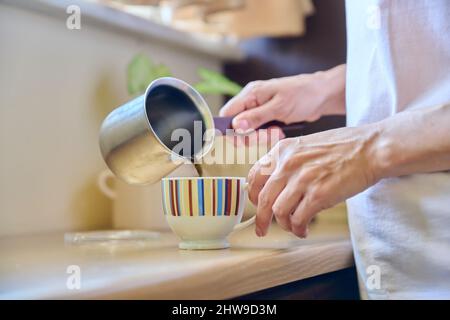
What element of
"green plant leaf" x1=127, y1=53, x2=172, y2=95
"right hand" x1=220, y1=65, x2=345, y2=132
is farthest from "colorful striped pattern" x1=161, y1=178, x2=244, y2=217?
"green plant leaf" x1=127, y1=53, x2=172, y2=95

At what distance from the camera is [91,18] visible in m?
1.15

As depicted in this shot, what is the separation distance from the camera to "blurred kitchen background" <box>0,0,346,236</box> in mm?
1019

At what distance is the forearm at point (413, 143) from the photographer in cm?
61

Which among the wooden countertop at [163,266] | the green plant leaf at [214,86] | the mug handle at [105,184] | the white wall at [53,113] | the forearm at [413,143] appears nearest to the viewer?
the wooden countertop at [163,266]

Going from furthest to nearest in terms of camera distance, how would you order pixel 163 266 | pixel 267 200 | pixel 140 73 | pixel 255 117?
pixel 140 73 → pixel 255 117 → pixel 267 200 → pixel 163 266

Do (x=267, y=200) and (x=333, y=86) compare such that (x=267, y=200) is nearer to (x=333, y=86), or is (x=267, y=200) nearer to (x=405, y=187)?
(x=405, y=187)

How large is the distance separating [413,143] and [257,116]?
34 cm

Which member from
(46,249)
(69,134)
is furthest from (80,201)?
(46,249)

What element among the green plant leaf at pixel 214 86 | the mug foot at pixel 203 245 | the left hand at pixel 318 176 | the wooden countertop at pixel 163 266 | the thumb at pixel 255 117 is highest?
the green plant leaf at pixel 214 86

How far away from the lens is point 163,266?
21.7 inches

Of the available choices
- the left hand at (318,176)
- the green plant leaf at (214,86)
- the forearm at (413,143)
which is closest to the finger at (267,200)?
the left hand at (318,176)

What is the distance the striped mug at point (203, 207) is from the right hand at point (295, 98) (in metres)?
0.25

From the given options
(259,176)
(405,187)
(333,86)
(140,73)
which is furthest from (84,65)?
(405,187)

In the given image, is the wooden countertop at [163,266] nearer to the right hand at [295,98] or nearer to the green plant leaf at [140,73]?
the right hand at [295,98]
